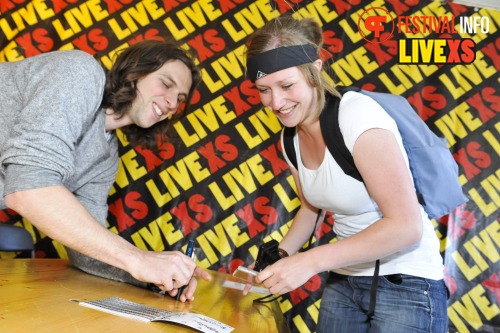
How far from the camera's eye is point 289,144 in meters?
1.44

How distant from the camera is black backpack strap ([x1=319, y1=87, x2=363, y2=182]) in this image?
1156 millimetres

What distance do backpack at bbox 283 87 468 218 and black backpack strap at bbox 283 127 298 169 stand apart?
0.78 feet

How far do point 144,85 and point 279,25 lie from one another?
46 centimetres

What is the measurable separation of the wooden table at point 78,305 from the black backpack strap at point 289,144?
0.44m

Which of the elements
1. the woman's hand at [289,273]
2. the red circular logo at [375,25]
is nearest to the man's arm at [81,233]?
the woman's hand at [289,273]

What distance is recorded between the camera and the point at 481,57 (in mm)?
2631

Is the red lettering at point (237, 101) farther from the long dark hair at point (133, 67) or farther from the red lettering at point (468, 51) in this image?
the red lettering at point (468, 51)

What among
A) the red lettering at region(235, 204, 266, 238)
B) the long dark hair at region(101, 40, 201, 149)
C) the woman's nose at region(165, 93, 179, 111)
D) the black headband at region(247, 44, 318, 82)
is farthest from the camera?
the red lettering at region(235, 204, 266, 238)

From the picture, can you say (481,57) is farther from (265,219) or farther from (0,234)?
(0,234)

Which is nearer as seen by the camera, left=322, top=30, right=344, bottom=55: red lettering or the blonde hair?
the blonde hair

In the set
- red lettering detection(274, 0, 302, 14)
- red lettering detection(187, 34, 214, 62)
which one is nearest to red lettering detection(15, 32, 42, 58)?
red lettering detection(187, 34, 214, 62)

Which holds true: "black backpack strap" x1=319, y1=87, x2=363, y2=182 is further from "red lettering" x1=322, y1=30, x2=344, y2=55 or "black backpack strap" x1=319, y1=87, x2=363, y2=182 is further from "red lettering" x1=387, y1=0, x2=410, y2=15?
"red lettering" x1=387, y1=0, x2=410, y2=15

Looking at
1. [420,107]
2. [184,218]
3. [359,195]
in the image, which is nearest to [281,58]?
[359,195]

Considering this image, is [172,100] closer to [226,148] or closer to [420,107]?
[226,148]
